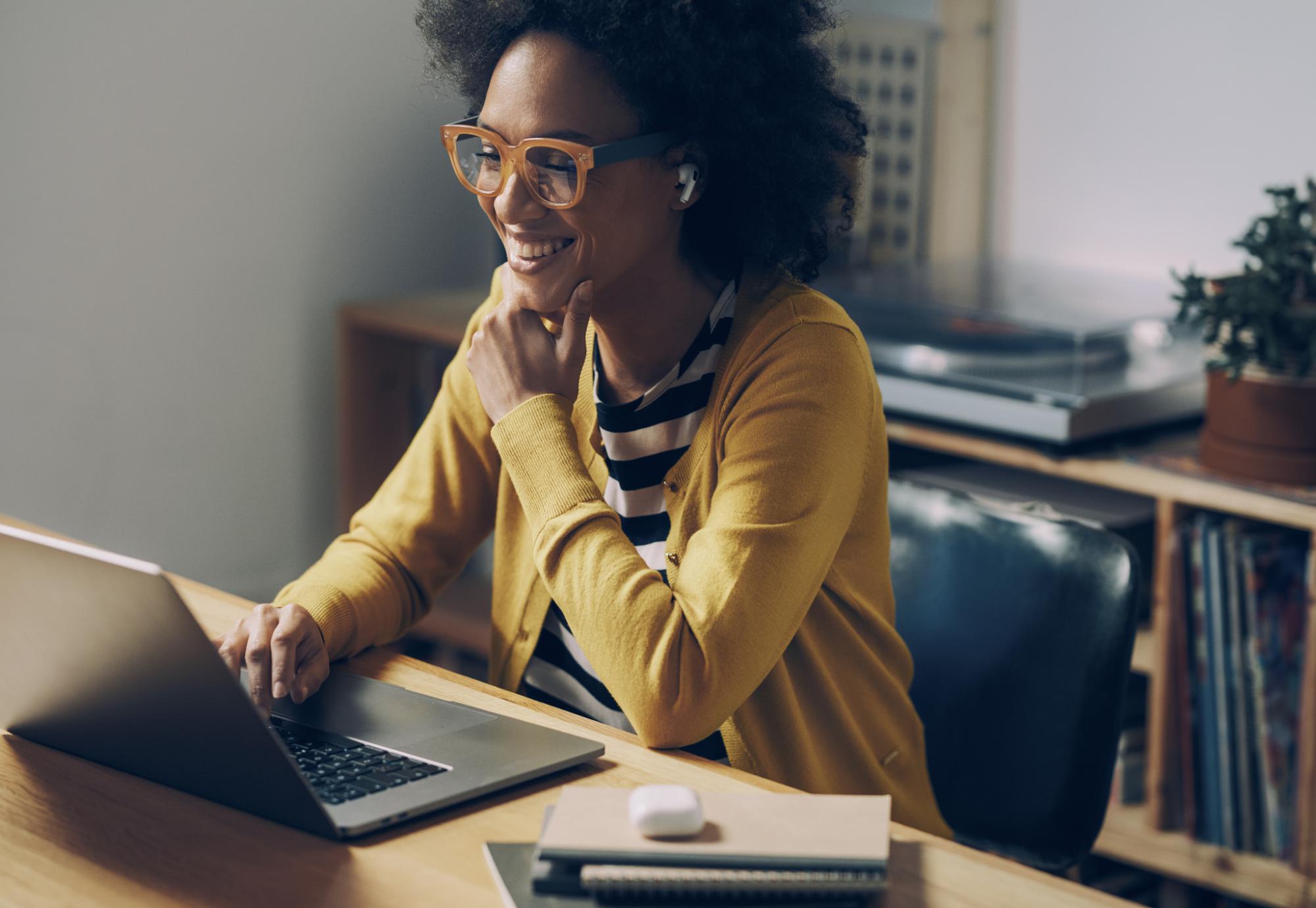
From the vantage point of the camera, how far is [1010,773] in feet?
4.24

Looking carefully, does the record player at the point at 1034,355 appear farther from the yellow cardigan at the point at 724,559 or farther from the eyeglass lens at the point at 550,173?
the eyeglass lens at the point at 550,173

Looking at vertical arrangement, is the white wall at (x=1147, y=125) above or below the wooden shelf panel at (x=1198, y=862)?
above

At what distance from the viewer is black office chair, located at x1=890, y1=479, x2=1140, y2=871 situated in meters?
1.25

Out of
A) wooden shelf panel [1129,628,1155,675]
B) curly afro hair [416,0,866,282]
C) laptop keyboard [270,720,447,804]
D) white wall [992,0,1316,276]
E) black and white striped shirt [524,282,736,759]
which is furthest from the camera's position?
white wall [992,0,1316,276]

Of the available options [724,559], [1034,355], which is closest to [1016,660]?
[724,559]

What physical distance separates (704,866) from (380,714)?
355 millimetres

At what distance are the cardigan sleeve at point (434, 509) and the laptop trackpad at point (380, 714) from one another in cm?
21

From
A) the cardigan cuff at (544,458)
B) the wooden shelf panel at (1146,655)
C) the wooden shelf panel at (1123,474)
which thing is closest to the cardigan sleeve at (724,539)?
the cardigan cuff at (544,458)

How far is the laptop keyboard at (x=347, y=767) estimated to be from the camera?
0.94 metres

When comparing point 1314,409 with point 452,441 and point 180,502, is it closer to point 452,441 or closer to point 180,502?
point 452,441

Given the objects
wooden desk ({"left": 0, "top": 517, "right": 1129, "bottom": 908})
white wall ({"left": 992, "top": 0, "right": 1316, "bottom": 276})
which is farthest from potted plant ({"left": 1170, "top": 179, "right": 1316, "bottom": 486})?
wooden desk ({"left": 0, "top": 517, "right": 1129, "bottom": 908})

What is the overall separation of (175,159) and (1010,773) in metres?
1.72

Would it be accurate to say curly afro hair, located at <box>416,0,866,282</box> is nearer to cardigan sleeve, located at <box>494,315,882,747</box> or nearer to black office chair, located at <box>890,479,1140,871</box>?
cardigan sleeve, located at <box>494,315,882,747</box>

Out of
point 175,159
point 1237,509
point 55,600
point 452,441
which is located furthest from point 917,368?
point 55,600
